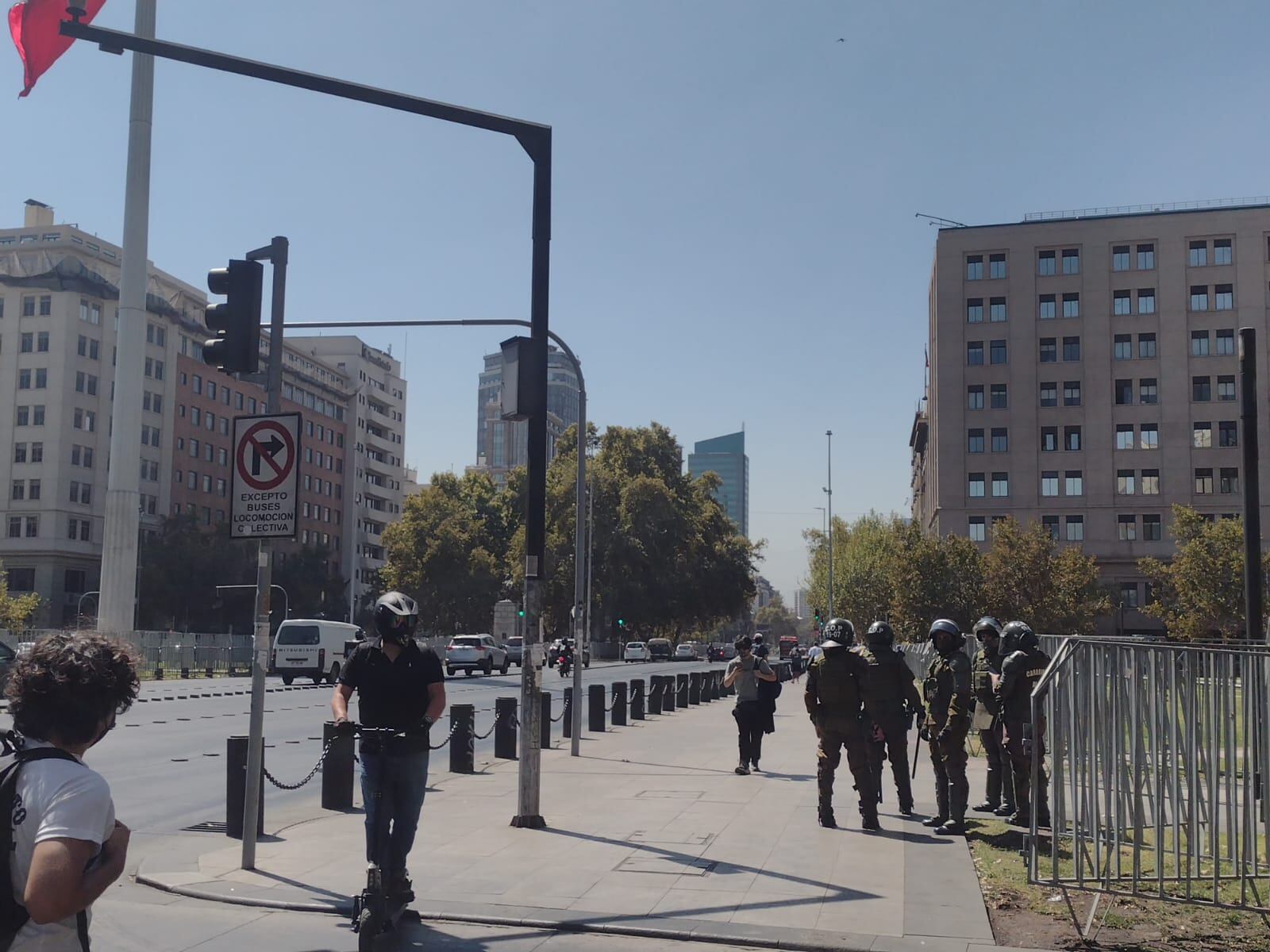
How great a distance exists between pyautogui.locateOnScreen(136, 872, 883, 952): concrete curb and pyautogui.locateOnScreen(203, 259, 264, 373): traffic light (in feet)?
12.5

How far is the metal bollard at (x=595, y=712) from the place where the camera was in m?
21.5

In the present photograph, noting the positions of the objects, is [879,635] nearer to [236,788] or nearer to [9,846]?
[236,788]

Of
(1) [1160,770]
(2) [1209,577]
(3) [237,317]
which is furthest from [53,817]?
(2) [1209,577]

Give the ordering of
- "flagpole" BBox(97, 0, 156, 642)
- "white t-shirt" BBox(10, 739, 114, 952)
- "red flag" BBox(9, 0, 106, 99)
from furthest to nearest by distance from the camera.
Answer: "flagpole" BBox(97, 0, 156, 642)
"red flag" BBox(9, 0, 106, 99)
"white t-shirt" BBox(10, 739, 114, 952)

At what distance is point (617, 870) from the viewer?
880 cm

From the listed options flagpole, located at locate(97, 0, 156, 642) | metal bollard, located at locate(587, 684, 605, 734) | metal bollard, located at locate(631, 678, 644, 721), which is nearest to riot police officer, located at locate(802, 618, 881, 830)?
metal bollard, located at locate(587, 684, 605, 734)

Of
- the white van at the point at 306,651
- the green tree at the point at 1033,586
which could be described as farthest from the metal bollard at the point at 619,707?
the green tree at the point at 1033,586

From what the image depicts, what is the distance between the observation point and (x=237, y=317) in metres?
9.19

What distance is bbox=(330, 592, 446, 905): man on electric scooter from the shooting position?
265 inches

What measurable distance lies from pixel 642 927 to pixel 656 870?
5.45 ft

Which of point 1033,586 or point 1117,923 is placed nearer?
point 1117,923

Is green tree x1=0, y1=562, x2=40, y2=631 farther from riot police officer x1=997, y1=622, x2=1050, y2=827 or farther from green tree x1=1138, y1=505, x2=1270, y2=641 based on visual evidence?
riot police officer x1=997, y1=622, x2=1050, y2=827

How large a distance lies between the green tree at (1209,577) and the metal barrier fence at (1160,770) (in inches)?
1926

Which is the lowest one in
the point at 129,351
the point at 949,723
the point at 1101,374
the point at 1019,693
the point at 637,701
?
the point at 637,701
